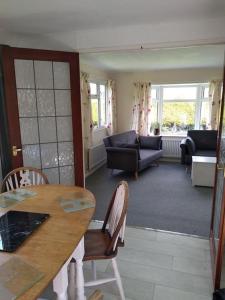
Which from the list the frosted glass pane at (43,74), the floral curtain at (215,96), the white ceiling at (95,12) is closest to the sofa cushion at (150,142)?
the floral curtain at (215,96)

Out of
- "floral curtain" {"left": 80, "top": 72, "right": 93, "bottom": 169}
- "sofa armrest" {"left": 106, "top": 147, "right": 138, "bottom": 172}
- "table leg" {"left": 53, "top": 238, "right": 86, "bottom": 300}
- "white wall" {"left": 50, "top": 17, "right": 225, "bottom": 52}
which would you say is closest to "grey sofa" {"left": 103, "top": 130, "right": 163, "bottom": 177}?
"sofa armrest" {"left": 106, "top": 147, "right": 138, "bottom": 172}

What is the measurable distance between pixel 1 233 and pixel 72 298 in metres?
0.76

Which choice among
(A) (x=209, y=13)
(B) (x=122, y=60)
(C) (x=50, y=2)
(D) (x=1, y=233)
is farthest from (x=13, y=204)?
(B) (x=122, y=60)

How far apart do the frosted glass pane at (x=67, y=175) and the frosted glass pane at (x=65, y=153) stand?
2.7 inches

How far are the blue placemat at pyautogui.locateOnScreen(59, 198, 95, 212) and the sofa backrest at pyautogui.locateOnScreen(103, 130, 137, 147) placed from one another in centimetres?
315

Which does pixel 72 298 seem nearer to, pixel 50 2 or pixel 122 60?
pixel 50 2

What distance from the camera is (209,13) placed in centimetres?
215

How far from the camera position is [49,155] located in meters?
2.97

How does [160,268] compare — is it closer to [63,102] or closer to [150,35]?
[63,102]

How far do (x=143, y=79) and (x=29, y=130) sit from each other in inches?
161

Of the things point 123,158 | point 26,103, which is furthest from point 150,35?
point 123,158

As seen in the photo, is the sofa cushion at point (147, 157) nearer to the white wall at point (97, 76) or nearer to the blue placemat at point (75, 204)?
the white wall at point (97, 76)

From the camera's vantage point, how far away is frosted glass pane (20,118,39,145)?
2758 mm

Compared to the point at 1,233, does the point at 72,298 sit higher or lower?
lower
